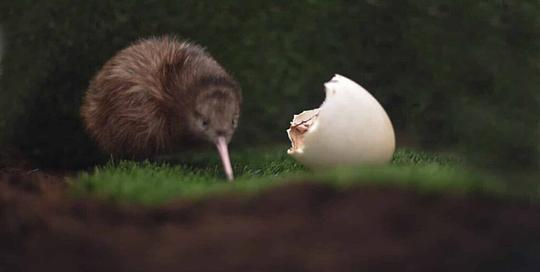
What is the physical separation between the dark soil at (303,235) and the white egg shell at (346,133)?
701 mm

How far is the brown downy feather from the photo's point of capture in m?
2.19

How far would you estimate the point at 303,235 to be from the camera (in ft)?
3.80

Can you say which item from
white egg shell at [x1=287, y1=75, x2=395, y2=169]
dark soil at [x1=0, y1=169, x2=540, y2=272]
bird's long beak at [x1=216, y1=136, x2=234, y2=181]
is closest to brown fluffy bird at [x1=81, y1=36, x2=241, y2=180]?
bird's long beak at [x1=216, y1=136, x2=234, y2=181]

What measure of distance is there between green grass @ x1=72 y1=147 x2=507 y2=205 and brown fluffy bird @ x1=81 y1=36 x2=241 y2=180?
0.09 meters

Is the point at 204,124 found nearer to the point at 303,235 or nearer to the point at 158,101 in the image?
the point at 158,101

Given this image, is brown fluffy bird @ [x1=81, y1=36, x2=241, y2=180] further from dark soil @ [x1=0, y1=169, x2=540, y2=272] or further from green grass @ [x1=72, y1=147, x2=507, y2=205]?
dark soil @ [x1=0, y1=169, x2=540, y2=272]

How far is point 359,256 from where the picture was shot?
1.11 meters

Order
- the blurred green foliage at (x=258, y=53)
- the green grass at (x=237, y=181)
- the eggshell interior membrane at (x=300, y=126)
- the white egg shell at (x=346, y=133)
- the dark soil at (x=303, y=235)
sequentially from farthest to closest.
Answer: the blurred green foliage at (x=258, y=53), the eggshell interior membrane at (x=300, y=126), the white egg shell at (x=346, y=133), the green grass at (x=237, y=181), the dark soil at (x=303, y=235)

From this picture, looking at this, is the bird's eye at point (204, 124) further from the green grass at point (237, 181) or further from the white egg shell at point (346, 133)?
the white egg shell at point (346, 133)

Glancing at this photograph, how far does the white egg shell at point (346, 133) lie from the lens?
6.68 ft

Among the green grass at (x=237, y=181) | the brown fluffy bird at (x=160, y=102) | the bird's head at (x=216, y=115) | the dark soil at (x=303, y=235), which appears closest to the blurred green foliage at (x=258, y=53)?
the brown fluffy bird at (x=160, y=102)

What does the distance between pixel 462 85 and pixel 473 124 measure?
0.71 m

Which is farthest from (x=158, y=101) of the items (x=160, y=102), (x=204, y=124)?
(x=204, y=124)

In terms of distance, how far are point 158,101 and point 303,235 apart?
123 centimetres
